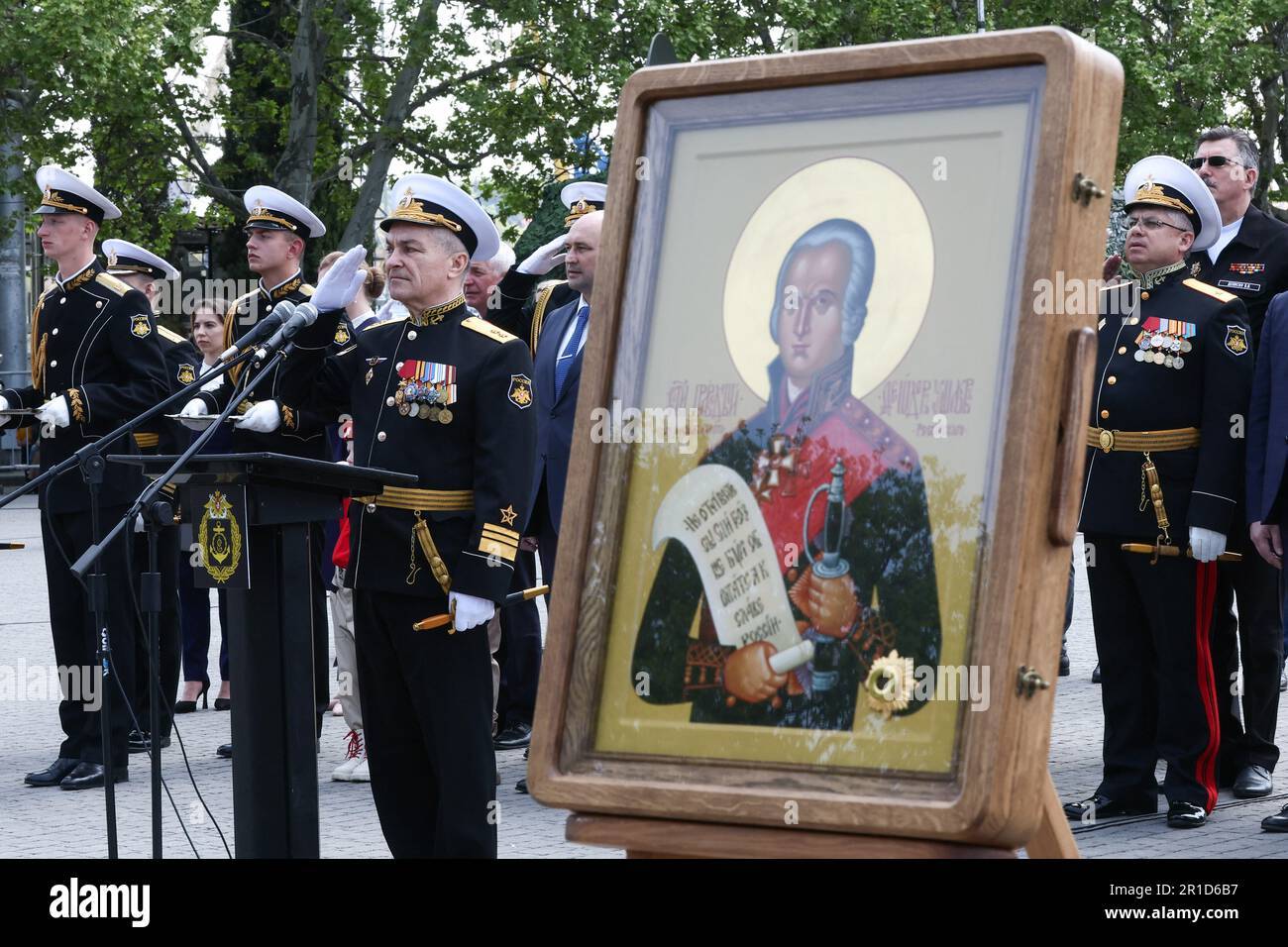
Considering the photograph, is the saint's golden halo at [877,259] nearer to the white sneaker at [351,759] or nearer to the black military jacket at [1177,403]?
the black military jacket at [1177,403]

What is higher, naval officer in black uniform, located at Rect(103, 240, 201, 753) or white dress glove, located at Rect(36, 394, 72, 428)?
white dress glove, located at Rect(36, 394, 72, 428)

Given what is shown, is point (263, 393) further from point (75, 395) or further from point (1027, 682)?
point (1027, 682)

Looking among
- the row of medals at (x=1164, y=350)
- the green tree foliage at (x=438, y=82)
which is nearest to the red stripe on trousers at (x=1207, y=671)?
the row of medals at (x=1164, y=350)

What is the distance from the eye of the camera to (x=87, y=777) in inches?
285

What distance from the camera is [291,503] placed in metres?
4.21

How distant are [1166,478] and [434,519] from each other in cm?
278

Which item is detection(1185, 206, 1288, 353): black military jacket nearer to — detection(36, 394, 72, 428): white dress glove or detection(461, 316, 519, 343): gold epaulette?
detection(461, 316, 519, 343): gold epaulette

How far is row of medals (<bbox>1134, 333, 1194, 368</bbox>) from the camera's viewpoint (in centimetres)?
616

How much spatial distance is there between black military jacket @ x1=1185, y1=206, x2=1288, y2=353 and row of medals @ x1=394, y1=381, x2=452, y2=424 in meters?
3.47

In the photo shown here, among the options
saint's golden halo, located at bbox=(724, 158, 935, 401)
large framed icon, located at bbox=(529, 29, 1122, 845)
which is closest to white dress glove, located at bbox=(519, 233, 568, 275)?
large framed icon, located at bbox=(529, 29, 1122, 845)

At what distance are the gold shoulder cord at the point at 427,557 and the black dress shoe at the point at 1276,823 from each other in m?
3.03
